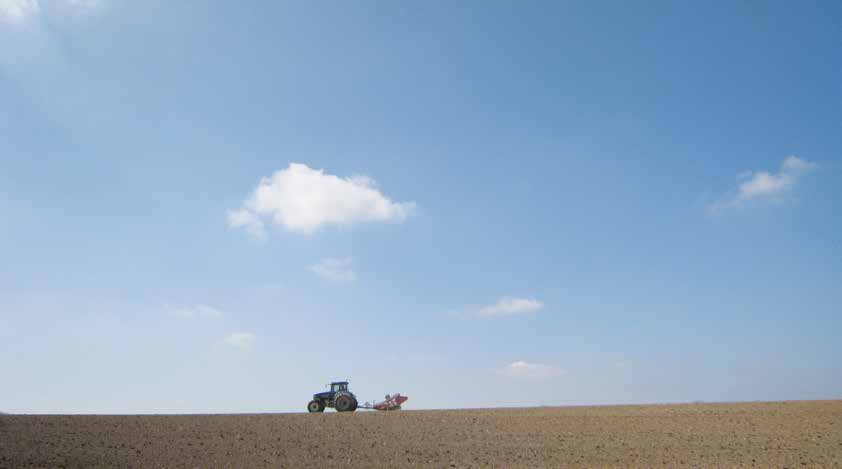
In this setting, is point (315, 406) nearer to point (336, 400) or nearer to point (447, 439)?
point (336, 400)

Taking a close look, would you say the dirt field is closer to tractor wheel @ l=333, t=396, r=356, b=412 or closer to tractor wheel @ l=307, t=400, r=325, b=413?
tractor wheel @ l=333, t=396, r=356, b=412

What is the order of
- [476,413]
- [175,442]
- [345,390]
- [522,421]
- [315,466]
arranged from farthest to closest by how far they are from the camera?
[345,390], [476,413], [522,421], [175,442], [315,466]

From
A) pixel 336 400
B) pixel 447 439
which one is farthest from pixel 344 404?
pixel 447 439

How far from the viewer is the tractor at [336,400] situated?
40.8 m

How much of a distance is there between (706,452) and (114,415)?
31214 mm

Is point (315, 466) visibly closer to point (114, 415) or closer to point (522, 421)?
point (522, 421)

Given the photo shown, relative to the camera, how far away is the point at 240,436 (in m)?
29.5

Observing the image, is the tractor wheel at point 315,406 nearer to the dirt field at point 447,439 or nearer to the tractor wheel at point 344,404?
the tractor wheel at point 344,404

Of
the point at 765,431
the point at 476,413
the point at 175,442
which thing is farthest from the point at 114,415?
the point at 765,431

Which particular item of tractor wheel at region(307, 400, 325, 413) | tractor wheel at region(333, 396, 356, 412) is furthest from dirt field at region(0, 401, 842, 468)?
tractor wheel at region(307, 400, 325, 413)

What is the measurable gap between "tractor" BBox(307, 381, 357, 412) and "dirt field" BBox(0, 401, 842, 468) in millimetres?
3442

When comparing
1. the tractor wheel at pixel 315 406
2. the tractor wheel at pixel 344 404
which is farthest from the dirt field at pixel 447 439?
the tractor wheel at pixel 315 406

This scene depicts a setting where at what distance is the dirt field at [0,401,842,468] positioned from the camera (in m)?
24.9

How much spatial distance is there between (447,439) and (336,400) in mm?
13719
